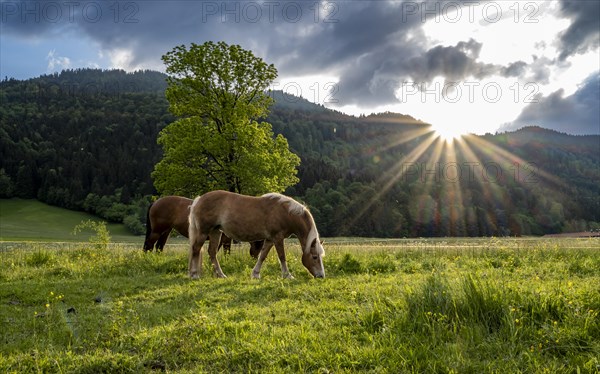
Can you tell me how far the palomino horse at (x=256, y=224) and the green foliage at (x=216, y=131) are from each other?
1227cm

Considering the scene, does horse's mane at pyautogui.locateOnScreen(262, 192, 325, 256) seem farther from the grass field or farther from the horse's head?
the grass field

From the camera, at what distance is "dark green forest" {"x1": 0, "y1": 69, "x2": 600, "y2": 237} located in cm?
9788

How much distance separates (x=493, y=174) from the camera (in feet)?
474

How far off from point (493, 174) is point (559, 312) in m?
152

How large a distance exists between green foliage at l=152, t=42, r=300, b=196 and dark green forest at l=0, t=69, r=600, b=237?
57.2 meters

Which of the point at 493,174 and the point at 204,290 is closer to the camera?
the point at 204,290

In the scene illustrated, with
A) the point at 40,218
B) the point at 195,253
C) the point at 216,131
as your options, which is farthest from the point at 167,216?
the point at 40,218

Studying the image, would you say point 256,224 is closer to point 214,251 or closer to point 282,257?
point 282,257

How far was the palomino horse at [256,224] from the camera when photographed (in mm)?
12234

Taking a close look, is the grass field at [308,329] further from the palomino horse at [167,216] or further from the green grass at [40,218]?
the green grass at [40,218]

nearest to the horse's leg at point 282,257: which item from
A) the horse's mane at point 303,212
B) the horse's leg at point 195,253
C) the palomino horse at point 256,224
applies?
the palomino horse at point 256,224

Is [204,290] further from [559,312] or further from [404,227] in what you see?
[404,227]

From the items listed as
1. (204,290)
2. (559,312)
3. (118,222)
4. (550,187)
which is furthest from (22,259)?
(550,187)

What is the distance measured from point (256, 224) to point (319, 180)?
94.7 meters
